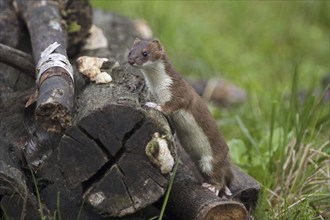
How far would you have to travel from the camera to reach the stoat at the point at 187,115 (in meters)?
4.27

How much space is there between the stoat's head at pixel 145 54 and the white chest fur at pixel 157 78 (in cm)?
2

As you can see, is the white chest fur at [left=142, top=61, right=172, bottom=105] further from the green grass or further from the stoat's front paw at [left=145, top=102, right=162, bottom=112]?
the green grass

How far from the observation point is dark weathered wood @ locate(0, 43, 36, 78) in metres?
4.41

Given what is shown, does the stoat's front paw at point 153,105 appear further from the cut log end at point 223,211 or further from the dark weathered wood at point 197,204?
the cut log end at point 223,211

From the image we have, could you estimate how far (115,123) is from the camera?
371cm

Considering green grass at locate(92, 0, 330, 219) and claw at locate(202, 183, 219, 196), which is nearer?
claw at locate(202, 183, 219, 196)

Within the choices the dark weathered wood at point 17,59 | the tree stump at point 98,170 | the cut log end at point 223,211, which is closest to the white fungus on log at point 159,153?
the tree stump at point 98,170

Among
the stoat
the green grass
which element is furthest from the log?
the green grass

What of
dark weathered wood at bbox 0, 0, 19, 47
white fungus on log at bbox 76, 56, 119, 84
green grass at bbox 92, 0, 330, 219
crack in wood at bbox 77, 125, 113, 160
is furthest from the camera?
dark weathered wood at bbox 0, 0, 19, 47

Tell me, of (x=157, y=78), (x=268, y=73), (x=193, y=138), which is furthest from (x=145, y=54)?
(x=268, y=73)

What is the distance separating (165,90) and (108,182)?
805 millimetres

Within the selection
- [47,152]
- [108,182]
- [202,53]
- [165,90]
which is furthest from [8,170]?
[202,53]

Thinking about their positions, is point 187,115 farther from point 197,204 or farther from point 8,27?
point 8,27

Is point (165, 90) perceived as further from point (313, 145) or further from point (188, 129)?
point (313, 145)
